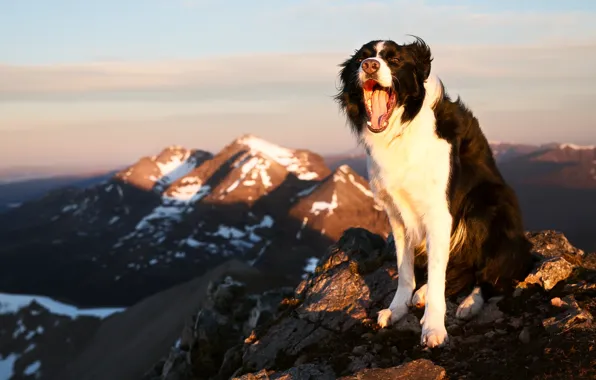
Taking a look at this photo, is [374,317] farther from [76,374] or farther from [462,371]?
[76,374]

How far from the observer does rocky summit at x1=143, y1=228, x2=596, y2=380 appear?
22.7 feet

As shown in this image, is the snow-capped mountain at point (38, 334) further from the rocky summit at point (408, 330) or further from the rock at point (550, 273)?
the rock at point (550, 273)

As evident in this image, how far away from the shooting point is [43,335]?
126 metres

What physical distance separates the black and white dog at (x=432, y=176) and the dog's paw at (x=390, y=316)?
91cm

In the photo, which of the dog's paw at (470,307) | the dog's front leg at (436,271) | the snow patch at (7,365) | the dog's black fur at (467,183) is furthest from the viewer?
the snow patch at (7,365)

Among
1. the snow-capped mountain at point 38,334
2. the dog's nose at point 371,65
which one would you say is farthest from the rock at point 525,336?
the snow-capped mountain at point 38,334

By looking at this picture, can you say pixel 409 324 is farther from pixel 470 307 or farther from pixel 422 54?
pixel 422 54

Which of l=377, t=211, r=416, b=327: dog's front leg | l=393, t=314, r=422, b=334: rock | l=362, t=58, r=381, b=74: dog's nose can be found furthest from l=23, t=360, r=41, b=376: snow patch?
l=362, t=58, r=381, b=74: dog's nose

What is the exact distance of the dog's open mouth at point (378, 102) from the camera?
728 centimetres

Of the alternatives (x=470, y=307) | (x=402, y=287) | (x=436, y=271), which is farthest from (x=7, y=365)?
(x=436, y=271)

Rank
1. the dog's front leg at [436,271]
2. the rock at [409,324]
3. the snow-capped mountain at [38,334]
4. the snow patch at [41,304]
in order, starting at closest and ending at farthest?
1. the dog's front leg at [436,271]
2. the rock at [409,324]
3. the snow-capped mountain at [38,334]
4. the snow patch at [41,304]

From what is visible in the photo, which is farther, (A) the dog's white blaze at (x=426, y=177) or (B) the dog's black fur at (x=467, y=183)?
(A) the dog's white blaze at (x=426, y=177)

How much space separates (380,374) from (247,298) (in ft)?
102

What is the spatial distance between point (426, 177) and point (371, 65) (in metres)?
1.74
